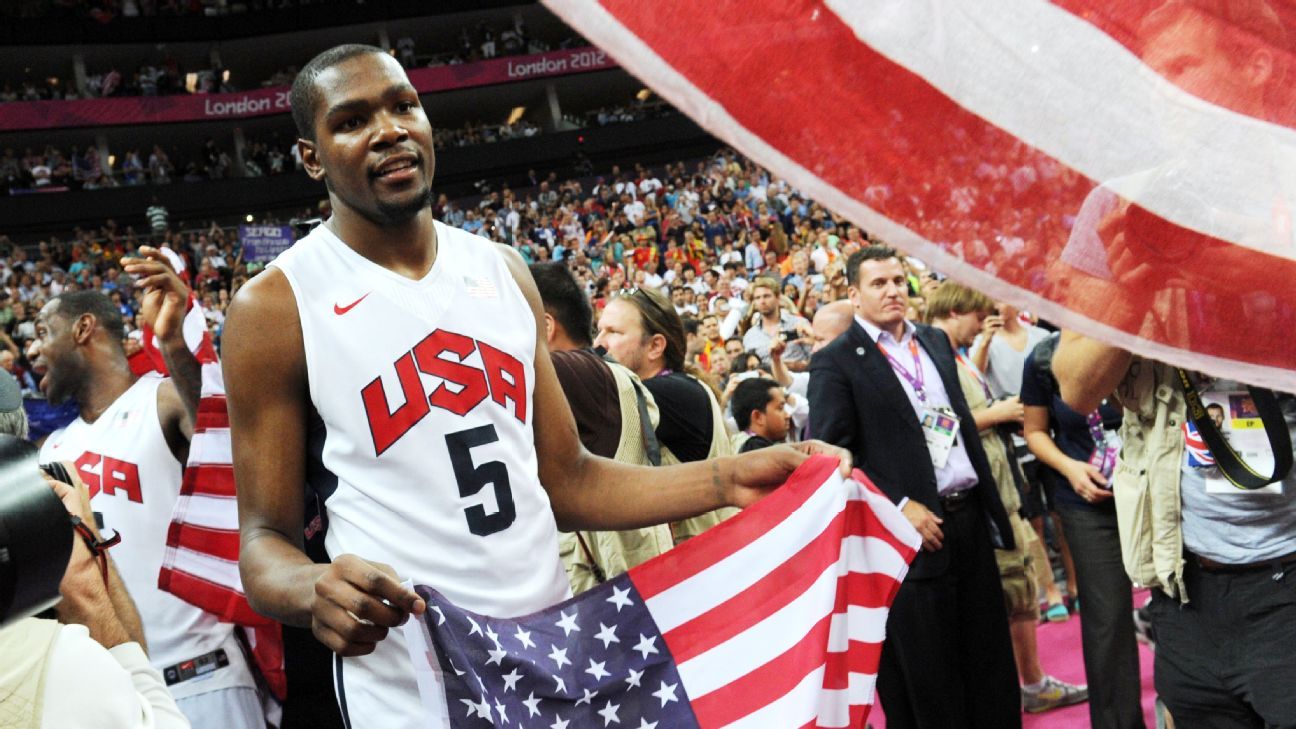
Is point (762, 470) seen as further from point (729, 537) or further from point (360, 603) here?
point (360, 603)

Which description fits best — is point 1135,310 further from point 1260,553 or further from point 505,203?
point 505,203

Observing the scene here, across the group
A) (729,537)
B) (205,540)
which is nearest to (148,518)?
(205,540)

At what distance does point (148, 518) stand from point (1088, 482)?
313 cm

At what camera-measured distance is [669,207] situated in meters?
23.9

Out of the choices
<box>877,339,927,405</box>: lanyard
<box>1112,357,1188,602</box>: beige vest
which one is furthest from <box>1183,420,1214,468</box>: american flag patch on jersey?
<box>877,339,927,405</box>: lanyard

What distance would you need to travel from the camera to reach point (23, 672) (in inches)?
69.9

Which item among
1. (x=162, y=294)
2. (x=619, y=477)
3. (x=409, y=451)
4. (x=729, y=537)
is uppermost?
(x=162, y=294)

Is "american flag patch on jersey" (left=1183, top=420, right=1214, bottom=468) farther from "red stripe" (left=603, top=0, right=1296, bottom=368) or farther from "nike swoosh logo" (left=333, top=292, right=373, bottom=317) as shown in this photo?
"nike swoosh logo" (left=333, top=292, right=373, bottom=317)

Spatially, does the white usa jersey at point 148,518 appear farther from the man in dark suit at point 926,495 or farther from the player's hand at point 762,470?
the man in dark suit at point 926,495

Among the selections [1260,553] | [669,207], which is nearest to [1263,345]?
[1260,553]

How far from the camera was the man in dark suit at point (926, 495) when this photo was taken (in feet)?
13.9

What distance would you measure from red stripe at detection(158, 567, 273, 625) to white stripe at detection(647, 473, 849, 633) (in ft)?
4.94

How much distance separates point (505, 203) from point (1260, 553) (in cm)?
2373

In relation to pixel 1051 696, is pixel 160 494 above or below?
above
